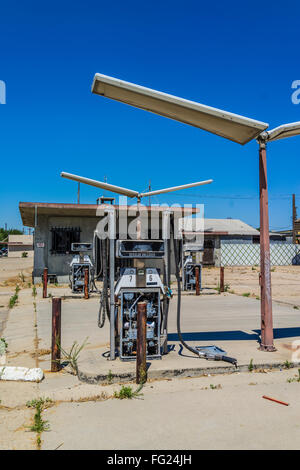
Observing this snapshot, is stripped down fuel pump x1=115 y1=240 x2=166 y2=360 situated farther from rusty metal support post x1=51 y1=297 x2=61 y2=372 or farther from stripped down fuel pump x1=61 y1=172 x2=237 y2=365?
rusty metal support post x1=51 y1=297 x2=61 y2=372

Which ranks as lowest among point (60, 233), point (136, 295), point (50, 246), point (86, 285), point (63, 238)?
point (86, 285)

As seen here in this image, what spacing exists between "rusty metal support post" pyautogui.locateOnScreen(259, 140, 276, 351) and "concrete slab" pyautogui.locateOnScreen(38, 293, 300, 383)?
0.25m

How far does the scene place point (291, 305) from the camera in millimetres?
11969

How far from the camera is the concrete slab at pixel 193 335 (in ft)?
16.7

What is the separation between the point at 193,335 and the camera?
7.30 metres

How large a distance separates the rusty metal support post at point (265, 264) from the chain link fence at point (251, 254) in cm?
3038

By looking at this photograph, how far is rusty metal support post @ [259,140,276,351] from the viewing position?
605cm

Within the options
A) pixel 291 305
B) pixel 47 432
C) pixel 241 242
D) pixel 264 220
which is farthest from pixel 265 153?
pixel 241 242

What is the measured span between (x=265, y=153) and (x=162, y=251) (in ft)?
7.35

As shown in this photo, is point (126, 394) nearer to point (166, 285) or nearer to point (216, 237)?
point (166, 285)

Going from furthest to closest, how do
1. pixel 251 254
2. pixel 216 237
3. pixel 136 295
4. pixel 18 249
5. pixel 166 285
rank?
pixel 18 249 < pixel 251 254 < pixel 216 237 < pixel 166 285 < pixel 136 295

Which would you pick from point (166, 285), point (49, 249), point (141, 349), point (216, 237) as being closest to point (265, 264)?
point (166, 285)

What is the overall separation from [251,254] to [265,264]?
105 ft

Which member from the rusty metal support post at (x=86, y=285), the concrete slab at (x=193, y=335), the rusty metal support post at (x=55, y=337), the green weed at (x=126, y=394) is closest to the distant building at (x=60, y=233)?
the rusty metal support post at (x=86, y=285)
